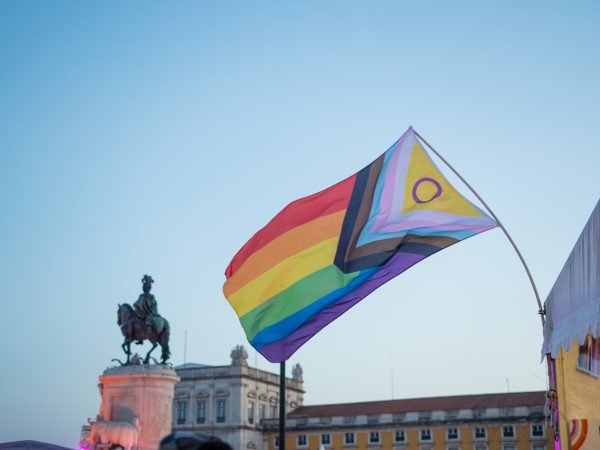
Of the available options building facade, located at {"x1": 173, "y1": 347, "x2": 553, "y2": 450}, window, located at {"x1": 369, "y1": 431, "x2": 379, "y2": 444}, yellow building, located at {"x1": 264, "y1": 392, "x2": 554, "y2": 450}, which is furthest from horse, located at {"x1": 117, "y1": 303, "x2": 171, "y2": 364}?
window, located at {"x1": 369, "y1": 431, "x2": 379, "y2": 444}

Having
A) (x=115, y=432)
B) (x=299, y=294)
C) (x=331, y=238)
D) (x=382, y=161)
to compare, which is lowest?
(x=115, y=432)

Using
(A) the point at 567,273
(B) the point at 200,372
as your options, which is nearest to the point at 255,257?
(A) the point at 567,273

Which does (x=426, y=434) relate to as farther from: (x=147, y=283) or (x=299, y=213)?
(x=299, y=213)

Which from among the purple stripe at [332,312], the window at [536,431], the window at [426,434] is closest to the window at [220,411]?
the window at [426,434]

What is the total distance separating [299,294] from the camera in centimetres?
1038

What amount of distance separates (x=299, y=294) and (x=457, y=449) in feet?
219

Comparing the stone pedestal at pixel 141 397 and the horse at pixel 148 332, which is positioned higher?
the horse at pixel 148 332

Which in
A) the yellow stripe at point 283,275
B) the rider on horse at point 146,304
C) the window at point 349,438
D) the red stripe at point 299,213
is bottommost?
the window at point 349,438

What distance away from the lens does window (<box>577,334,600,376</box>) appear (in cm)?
762

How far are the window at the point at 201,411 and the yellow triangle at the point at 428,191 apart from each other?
74591 millimetres

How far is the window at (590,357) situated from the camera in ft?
25.0

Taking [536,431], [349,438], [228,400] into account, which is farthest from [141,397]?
[228,400]

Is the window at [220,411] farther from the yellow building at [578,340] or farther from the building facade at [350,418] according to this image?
the yellow building at [578,340]

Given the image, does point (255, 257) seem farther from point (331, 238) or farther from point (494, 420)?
point (494, 420)
